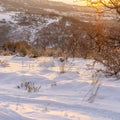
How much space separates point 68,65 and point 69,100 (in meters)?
3.59

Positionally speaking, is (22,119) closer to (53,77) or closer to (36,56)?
(53,77)

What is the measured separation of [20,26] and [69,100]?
42.7 metres

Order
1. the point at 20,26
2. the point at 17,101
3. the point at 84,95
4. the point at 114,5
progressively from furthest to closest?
the point at 20,26
the point at 114,5
the point at 84,95
the point at 17,101

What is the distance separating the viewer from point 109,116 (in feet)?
14.5

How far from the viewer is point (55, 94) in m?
5.64

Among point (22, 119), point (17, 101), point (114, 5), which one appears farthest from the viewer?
point (114, 5)

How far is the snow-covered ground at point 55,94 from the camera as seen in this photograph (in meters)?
4.37

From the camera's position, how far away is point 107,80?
6.88m

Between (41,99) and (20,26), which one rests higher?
(41,99)

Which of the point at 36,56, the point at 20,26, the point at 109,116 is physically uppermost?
the point at 109,116

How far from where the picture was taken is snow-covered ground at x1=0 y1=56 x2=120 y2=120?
14.3 ft

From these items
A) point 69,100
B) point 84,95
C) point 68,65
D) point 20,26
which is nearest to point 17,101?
point 69,100

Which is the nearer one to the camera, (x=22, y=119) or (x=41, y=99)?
(x=22, y=119)

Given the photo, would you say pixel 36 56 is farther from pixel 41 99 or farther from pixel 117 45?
pixel 41 99
